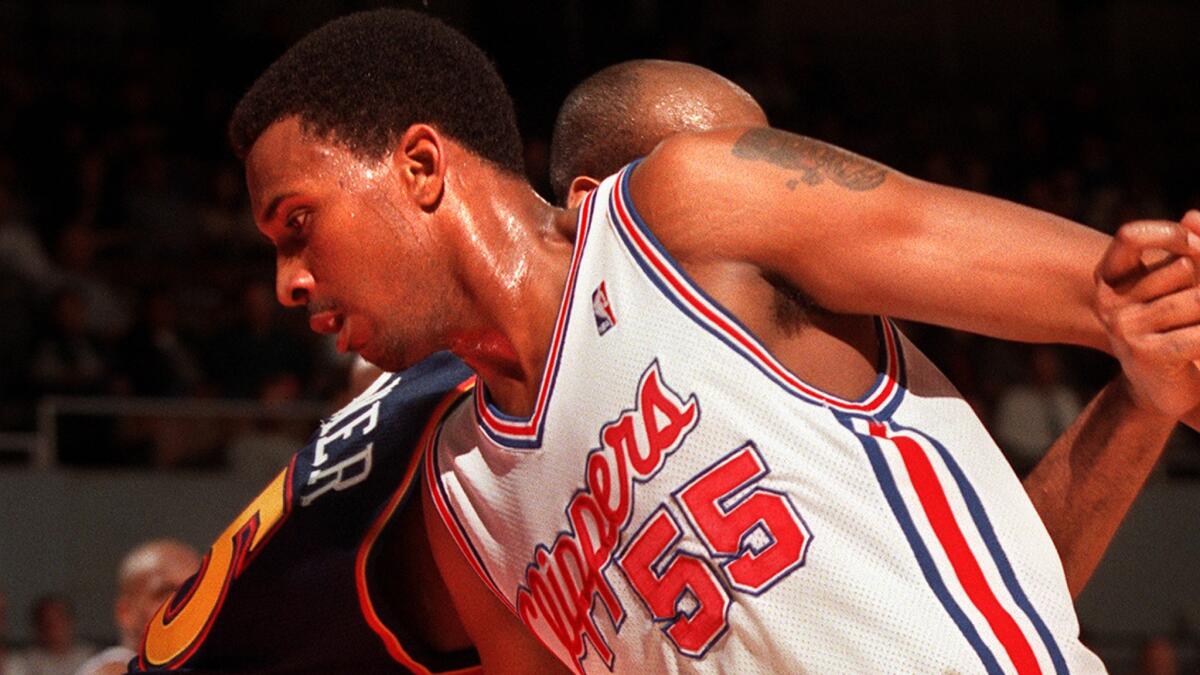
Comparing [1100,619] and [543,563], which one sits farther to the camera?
[1100,619]

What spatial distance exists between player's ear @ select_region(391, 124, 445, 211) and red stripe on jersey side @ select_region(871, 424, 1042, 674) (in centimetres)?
64

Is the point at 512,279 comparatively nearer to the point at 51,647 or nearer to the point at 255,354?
the point at 51,647

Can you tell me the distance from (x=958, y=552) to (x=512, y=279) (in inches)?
25.6

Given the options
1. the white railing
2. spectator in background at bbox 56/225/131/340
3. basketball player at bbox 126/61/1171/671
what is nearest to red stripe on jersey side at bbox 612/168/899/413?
basketball player at bbox 126/61/1171/671

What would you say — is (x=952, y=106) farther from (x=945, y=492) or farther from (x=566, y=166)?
(x=945, y=492)

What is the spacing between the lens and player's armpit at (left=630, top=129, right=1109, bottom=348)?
70.7 inches

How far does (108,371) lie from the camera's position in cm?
716

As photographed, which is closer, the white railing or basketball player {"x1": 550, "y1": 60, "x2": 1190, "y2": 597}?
basketball player {"x1": 550, "y1": 60, "x2": 1190, "y2": 597}

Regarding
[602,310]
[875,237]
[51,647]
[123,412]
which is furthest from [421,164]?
[123,412]

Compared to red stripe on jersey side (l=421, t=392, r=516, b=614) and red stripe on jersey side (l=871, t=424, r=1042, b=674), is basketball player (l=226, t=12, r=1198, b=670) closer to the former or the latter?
red stripe on jersey side (l=871, t=424, r=1042, b=674)

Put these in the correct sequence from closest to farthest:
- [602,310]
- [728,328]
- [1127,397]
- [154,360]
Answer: [728,328], [602,310], [1127,397], [154,360]

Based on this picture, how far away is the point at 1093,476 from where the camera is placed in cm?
222

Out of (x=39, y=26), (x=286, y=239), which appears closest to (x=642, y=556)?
(x=286, y=239)

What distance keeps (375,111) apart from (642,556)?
67 centimetres
